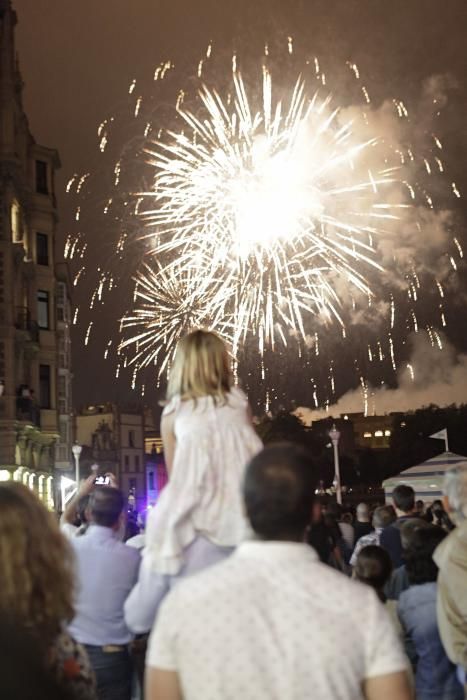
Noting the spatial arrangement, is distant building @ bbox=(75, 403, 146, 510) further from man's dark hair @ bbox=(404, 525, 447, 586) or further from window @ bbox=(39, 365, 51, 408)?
man's dark hair @ bbox=(404, 525, 447, 586)

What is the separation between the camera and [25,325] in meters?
40.2

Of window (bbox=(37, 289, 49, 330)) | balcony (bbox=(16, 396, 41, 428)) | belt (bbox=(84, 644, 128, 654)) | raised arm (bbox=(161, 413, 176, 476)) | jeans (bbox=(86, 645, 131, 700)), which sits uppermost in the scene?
window (bbox=(37, 289, 49, 330))

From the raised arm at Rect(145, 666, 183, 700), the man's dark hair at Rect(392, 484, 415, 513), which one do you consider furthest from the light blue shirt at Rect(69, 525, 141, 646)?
the man's dark hair at Rect(392, 484, 415, 513)

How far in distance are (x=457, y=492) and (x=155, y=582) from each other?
2768 mm

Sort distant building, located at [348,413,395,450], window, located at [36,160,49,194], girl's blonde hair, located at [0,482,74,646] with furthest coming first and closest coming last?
distant building, located at [348,413,395,450]
window, located at [36,160,49,194]
girl's blonde hair, located at [0,482,74,646]

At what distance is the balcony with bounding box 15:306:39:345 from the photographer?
39.5m

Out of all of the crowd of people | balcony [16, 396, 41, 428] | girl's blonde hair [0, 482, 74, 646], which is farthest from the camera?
balcony [16, 396, 41, 428]

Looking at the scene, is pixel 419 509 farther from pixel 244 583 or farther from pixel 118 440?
pixel 118 440

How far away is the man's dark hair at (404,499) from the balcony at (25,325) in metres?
30.4

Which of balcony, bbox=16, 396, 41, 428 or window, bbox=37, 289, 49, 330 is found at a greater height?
window, bbox=37, 289, 49, 330

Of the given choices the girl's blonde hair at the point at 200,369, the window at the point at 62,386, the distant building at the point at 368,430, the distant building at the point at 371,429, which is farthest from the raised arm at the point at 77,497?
the distant building at the point at 371,429

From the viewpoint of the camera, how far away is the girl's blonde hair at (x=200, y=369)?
16.0ft

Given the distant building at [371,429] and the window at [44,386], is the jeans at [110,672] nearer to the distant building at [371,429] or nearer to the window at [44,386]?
the window at [44,386]

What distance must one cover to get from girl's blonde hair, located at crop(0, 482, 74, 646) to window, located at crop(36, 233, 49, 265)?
42.4 metres
